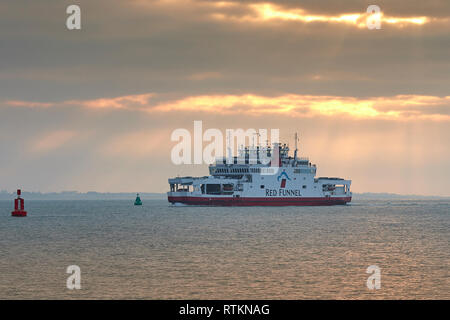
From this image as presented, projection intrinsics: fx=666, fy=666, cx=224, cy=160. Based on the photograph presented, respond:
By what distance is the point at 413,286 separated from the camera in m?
34.8

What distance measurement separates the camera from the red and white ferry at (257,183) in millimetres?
132500

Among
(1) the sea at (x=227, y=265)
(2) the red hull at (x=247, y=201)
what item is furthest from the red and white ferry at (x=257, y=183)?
(1) the sea at (x=227, y=265)

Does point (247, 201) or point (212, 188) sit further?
point (247, 201)

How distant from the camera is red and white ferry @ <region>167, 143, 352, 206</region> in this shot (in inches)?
5217

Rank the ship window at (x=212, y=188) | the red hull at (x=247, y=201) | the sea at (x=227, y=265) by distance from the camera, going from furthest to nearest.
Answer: the ship window at (x=212, y=188) < the red hull at (x=247, y=201) < the sea at (x=227, y=265)

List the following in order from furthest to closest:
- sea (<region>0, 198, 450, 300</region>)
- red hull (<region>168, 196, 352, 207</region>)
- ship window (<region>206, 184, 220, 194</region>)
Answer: ship window (<region>206, 184, 220, 194</region>), red hull (<region>168, 196, 352, 207</region>), sea (<region>0, 198, 450, 300</region>)

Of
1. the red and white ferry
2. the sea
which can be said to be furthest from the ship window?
the sea

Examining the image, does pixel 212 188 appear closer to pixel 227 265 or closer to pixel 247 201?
pixel 247 201

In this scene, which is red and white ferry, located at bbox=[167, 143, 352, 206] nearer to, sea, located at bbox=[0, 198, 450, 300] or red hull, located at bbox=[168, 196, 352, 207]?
red hull, located at bbox=[168, 196, 352, 207]

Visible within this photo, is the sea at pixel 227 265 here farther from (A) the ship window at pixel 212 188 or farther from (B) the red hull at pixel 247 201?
(A) the ship window at pixel 212 188

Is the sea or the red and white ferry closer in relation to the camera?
the sea

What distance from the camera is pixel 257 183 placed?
13275cm

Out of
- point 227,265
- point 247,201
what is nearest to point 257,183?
point 247,201
